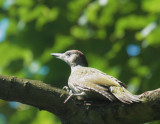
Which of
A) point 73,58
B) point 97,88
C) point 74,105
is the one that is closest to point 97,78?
point 97,88

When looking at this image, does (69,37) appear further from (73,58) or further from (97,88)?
(97,88)

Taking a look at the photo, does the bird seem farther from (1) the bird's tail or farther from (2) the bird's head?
(2) the bird's head

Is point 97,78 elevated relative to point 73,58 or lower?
lower

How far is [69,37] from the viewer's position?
20.2ft

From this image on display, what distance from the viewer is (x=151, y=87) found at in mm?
4828

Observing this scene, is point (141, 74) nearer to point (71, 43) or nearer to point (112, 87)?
point (71, 43)

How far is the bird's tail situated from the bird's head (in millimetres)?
1986

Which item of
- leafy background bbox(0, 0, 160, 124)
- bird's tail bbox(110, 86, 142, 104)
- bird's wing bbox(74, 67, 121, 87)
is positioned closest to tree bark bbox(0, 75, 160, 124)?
bird's tail bbox(110, 86, 142, 104)

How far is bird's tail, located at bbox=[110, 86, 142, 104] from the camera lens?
10.8ft

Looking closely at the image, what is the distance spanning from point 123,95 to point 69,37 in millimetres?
2717

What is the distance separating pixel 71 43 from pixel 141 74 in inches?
46.6

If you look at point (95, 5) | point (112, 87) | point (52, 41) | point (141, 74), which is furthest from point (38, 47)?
point (112, 87)

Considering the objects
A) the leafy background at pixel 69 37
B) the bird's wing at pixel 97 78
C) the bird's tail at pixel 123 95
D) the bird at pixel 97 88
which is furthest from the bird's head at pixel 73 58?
the bird's tail at pixel 123 95

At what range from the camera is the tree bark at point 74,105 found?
10.6ft
